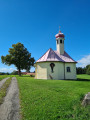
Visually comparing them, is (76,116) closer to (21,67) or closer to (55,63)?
(55,63)

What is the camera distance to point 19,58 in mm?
31828

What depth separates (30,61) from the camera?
33250 mm

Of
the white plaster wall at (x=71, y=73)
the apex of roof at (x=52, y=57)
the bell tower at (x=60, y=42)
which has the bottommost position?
the white plaster wall at (x=71, y=73)

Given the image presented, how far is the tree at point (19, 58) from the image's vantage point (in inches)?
1221

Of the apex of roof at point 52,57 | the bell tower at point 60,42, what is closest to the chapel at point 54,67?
the apex of roof at point 52,57

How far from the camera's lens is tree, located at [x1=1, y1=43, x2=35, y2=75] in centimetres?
3102

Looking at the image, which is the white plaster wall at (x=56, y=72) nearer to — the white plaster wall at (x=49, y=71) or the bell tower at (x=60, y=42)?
the white plaster wall at (x=49, y=71)

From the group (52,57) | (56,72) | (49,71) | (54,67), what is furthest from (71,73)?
(52,57)

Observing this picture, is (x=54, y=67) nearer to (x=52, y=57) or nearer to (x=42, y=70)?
(x=52, y=57)

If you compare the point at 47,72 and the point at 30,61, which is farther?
the point at 30,61

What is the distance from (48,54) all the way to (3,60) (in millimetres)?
17953

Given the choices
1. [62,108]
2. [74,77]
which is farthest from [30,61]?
[62,108]

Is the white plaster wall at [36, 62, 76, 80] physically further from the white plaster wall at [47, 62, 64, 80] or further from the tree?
the tree

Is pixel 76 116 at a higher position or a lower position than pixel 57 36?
lower
